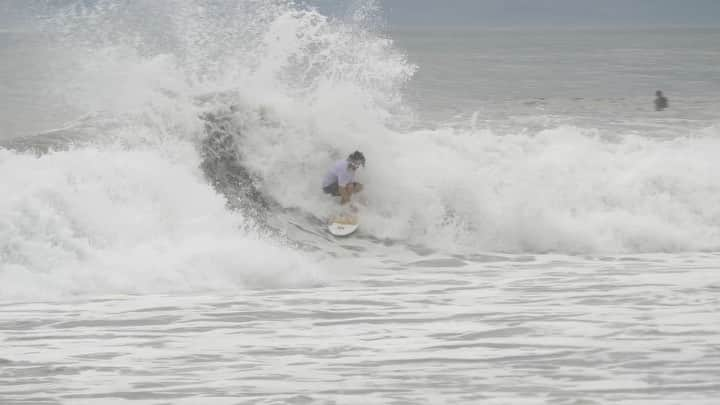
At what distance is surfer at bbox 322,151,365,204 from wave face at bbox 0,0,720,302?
337mm

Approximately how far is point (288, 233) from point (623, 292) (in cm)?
558

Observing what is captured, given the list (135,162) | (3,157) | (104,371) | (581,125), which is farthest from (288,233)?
(581,125)

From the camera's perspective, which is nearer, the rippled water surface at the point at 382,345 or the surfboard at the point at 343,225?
the rippled water surface at the point at 382,345

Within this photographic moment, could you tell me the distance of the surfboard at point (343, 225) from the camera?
16.0 m

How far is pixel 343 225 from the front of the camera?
16062mm

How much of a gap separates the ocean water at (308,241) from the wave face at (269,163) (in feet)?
0.13

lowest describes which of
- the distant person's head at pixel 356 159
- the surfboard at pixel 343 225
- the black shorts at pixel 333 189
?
the surfboard at pixel 343 225

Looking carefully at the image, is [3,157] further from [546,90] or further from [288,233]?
[546,90]

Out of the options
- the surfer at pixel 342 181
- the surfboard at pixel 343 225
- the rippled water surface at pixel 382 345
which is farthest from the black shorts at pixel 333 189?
the rippled water surface at pixel 382 345

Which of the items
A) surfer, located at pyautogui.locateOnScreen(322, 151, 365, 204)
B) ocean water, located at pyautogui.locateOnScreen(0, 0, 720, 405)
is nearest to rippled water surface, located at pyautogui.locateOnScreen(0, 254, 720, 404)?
ocean water, located at pyautogui.locateOnScreen(0, 0, 720, 405)

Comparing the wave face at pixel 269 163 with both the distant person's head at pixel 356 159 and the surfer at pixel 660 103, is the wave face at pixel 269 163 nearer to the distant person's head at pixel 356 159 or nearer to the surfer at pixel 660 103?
the distant person's head at pixel 356 159

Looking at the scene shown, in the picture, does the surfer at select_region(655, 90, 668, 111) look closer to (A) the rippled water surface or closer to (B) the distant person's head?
(B) the distant person's head

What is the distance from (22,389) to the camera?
26.0 feet

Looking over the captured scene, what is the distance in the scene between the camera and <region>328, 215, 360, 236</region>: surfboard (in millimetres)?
15953
